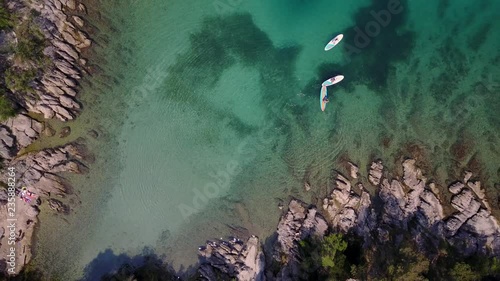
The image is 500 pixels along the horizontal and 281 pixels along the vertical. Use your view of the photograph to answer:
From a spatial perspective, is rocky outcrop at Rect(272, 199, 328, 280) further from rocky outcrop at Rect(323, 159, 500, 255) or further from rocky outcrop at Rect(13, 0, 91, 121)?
rocky outcrop at Rect(13, 0, 91, 121)

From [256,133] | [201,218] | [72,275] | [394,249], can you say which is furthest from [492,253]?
[72,275]

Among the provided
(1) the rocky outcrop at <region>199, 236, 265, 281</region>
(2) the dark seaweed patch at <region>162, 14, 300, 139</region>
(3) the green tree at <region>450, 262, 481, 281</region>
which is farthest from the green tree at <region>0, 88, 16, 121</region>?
(3) the green tree at <region>450, 262, 481, 281</region>

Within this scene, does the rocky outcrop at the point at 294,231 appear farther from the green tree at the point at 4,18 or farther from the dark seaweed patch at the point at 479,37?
the green tree at the point at 4,18

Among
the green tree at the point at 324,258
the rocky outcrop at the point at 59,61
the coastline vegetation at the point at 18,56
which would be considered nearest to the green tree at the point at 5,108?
the coastline vegetation at the point at 18,56

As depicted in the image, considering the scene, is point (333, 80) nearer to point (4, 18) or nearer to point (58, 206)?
point (58, 206)

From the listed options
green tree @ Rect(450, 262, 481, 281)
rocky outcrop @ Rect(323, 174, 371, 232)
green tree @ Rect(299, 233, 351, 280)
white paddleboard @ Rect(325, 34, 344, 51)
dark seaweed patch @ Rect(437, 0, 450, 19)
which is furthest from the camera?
dark seaweed patch @ Rect(437, 0, 450, 19)

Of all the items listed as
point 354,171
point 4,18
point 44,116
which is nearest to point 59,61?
point 44,116
